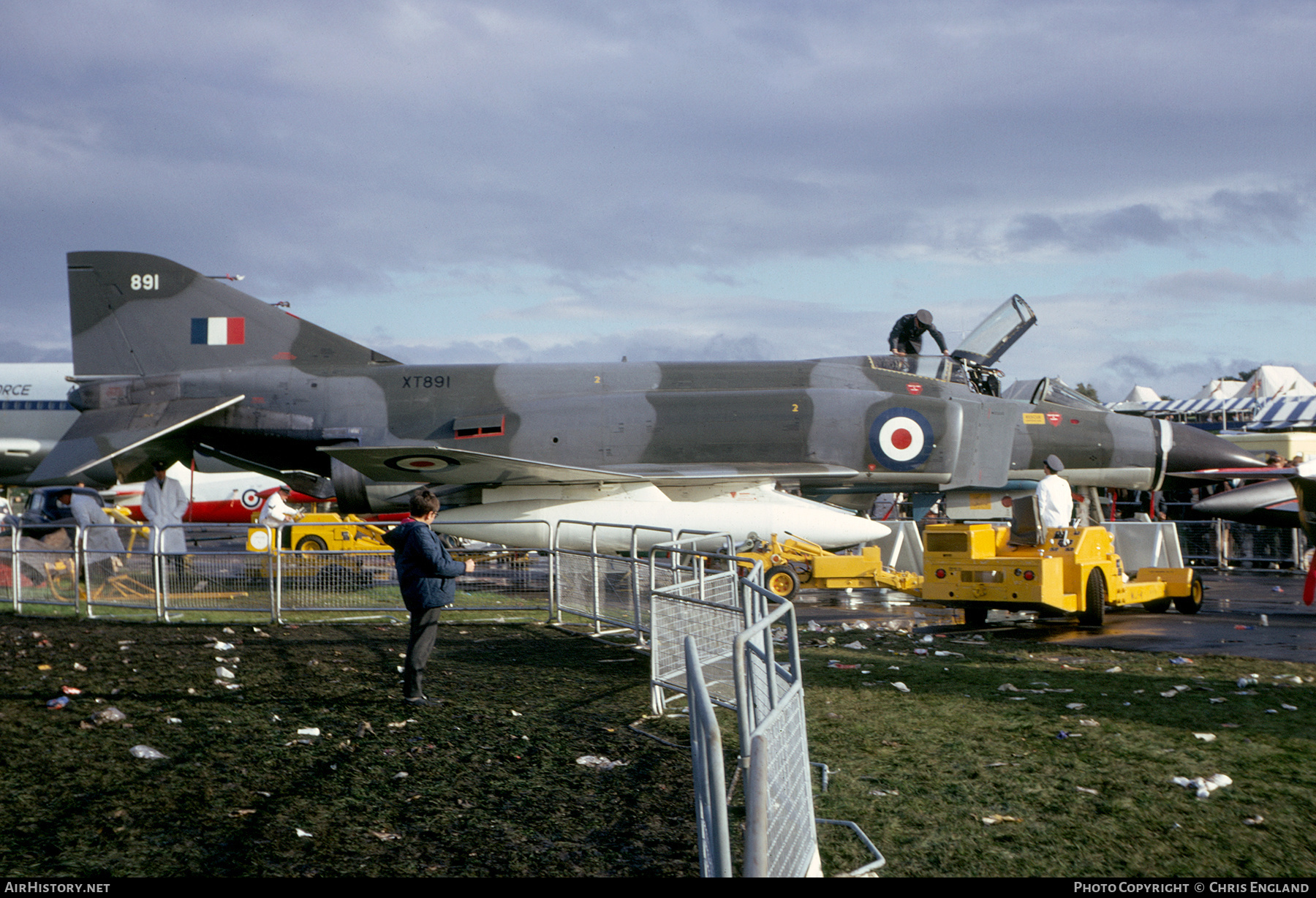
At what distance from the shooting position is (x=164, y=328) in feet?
55.8

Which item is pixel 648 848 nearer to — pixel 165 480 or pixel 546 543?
pixel 546 543

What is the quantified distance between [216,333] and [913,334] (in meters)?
12.4

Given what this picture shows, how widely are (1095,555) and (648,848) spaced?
898cm

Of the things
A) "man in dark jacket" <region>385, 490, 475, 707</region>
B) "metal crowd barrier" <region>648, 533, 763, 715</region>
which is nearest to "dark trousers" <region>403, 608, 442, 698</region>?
"man in dark jacket" <region>385, 490, 475, 707</region>

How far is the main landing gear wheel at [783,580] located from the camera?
1327 centimetres

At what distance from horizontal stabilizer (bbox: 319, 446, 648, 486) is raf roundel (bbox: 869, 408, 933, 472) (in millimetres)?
3995

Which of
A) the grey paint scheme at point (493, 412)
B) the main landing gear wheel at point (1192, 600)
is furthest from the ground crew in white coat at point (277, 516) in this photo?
the main landing gear wheel at point (1192, 600)

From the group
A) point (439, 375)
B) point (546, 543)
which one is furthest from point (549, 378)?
point (546, 543)

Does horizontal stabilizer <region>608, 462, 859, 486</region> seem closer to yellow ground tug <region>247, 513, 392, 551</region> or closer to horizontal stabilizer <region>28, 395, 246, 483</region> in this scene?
yellow ground tug <region>247, 513, 392, 551</region>

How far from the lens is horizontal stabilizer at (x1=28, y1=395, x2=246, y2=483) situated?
593 inches

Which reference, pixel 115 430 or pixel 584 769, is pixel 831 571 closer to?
pixel 584 769

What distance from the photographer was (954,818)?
182 inches

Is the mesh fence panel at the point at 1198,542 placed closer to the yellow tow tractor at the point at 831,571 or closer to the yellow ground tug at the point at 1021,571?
the yellow tow tractor at the point at 831,571

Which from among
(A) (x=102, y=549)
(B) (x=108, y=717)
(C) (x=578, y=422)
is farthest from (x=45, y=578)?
(C) (x=578, y=422)
